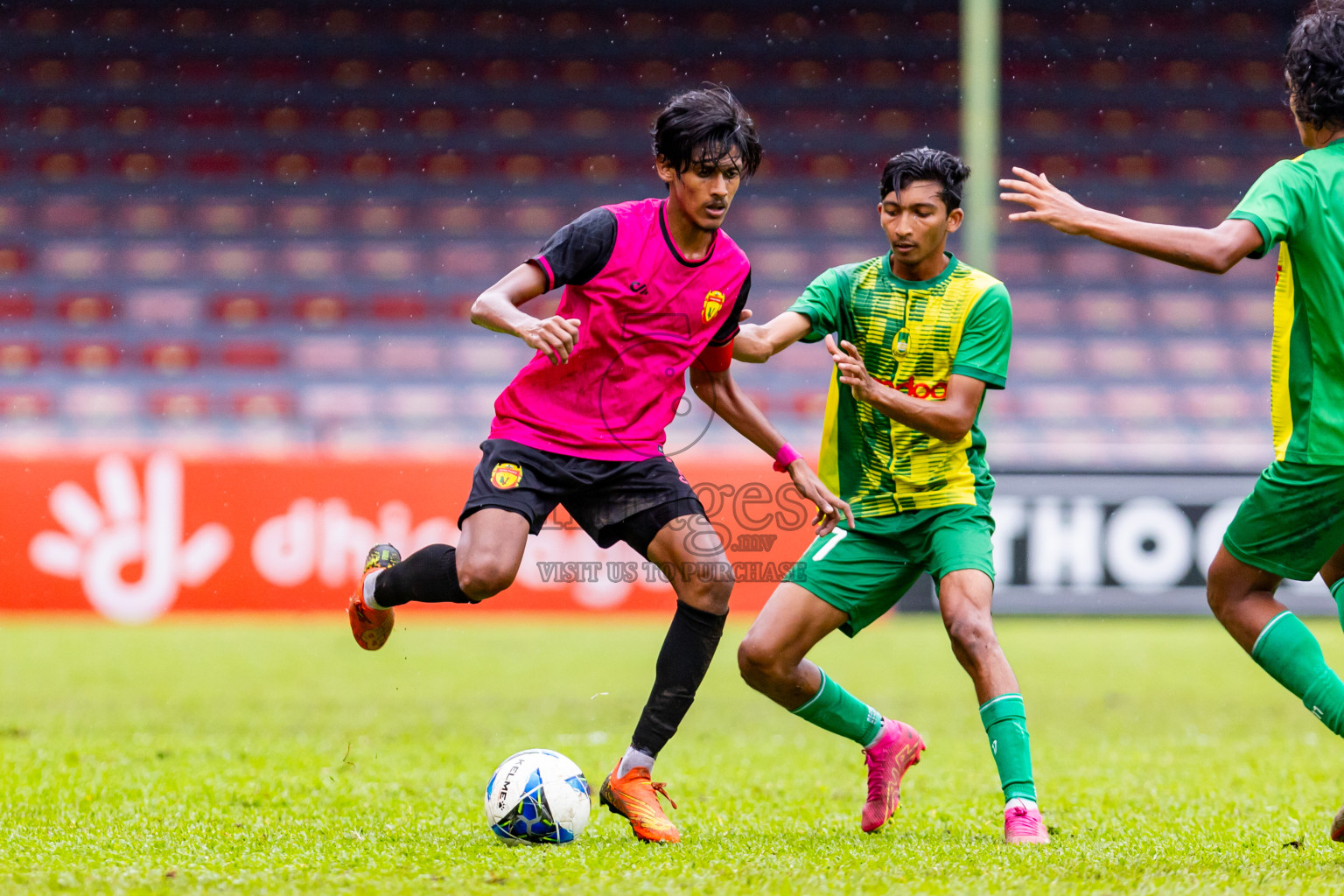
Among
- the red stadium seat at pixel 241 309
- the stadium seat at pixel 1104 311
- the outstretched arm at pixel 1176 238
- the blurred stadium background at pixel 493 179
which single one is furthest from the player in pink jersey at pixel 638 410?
the stadium seat at pixel 1104 311

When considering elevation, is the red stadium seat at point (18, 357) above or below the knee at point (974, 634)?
above

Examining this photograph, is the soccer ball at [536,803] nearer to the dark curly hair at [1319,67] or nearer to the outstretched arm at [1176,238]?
the outstretched arm at [1176,238]

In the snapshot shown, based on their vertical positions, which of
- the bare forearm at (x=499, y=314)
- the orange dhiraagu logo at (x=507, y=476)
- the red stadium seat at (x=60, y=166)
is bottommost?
the orange dhiraagu logo at (x=507, y=476)

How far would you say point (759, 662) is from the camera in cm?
380

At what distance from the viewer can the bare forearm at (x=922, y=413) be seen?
3.66m

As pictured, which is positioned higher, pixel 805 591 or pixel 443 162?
pixel 443 162

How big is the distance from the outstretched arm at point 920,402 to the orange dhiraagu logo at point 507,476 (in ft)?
3.07

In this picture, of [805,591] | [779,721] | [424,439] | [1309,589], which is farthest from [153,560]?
[1309,589]

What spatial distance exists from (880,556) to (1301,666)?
1113mm

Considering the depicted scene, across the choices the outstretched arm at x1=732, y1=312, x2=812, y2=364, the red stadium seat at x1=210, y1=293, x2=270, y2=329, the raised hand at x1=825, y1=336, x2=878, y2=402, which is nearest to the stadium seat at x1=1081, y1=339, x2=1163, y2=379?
the red stadium seat at x1=210, y1=293, x2=270, y2=329

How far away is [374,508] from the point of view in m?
9.32

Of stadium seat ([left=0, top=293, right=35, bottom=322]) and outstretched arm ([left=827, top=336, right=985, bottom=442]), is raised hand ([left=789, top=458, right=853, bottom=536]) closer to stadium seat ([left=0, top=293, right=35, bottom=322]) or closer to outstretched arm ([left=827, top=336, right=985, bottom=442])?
outstretched arm ([left=827, top=336, right=985, bottom=442])

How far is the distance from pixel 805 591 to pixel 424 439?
A: 8472 millimetres

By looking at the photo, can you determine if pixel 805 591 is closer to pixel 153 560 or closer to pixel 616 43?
pixel 153 560
